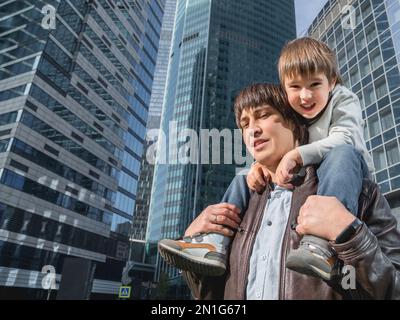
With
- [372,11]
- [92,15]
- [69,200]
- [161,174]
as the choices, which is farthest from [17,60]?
[161,174]

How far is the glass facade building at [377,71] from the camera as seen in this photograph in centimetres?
1870

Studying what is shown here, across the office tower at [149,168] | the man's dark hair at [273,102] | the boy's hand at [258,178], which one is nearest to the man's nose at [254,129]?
the man's dark hair at [273,102]

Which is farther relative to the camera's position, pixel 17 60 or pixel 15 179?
pixel 17 60

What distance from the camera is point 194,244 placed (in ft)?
5.88

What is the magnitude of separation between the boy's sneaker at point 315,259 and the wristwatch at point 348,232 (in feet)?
0.25

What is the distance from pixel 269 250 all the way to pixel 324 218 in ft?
1.47

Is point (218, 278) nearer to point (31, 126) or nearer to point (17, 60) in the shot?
point (31, 126)

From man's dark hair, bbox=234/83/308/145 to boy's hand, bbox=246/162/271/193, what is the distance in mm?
316

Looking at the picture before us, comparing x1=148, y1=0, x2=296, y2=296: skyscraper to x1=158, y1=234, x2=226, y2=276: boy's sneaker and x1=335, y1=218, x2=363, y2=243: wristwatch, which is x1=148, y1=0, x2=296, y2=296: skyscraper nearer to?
x1=158, y1=234, x2=226, y2=276: boy's sneaker

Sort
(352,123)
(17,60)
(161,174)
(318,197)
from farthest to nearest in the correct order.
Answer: (161,174) → (17,60) → (352,123) → (318,197)

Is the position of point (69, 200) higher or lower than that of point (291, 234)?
higher

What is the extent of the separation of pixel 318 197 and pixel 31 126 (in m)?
36.1

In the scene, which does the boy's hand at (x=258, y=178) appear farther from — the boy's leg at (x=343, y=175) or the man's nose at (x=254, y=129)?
the boy's leg at (x=343, y=175)

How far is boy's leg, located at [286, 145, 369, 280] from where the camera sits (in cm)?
137
